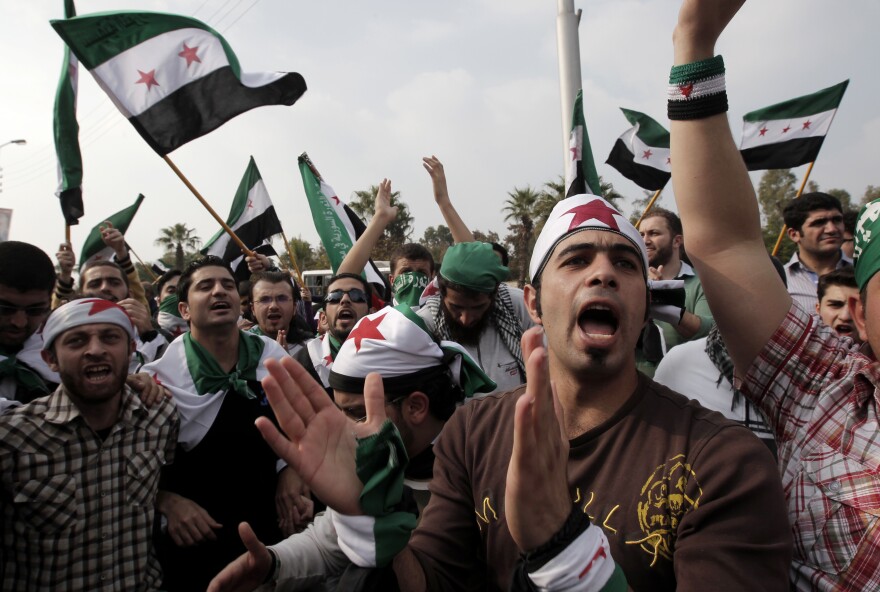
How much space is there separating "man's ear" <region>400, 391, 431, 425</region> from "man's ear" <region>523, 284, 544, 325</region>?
0.71 meters

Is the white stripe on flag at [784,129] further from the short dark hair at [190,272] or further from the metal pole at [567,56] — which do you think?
the short dark hair at [190,272]

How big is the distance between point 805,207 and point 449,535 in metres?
4.81

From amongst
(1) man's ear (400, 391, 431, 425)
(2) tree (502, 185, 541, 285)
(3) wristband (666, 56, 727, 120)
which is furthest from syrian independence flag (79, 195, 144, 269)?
(2) tree (502, 185, 541, 285)

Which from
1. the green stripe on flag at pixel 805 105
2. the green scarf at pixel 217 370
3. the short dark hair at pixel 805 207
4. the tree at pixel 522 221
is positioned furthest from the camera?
the tree at pixel 522 221

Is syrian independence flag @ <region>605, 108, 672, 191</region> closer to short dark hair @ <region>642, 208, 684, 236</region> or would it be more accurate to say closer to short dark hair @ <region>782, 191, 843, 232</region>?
short dark hair @ <region>782, 191, 843, 232</region>

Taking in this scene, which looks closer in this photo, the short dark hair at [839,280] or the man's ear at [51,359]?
the man's ear at [51,359]

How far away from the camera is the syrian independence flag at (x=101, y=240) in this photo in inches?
→ 245

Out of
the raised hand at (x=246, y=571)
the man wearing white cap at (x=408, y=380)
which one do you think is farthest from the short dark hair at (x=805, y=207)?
the raised hand at (x=246, y=571)

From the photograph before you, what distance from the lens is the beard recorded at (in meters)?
3.61

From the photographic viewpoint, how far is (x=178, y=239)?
201ft

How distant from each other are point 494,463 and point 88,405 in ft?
6.89

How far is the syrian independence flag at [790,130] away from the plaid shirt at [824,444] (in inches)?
231

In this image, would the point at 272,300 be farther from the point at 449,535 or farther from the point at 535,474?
the point at 535,474

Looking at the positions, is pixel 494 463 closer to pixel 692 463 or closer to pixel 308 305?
pixel 692 463
